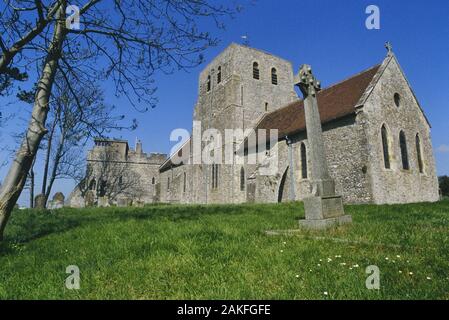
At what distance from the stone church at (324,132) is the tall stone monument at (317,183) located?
1.89 ft

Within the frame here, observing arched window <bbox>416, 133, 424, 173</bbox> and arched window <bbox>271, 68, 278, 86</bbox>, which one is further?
arched window <bbox>271, 68, 278, 86</bbox>

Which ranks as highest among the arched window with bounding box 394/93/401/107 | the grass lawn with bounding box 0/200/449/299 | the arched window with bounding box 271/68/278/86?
the arched window with bounding box 271/68/278/86

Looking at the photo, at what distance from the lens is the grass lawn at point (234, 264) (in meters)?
2.85

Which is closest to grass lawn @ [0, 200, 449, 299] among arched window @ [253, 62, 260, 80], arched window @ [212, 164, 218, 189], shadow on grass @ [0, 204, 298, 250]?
shadow on grass @ [0, 204, 298, 250]

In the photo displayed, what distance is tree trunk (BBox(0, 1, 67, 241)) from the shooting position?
5612 mm

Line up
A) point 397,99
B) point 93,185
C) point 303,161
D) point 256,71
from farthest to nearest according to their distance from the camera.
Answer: point 93,185 < point 256,71 < point 303,161 < point 397,99

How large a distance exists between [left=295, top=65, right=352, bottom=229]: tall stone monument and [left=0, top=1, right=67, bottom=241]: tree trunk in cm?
569

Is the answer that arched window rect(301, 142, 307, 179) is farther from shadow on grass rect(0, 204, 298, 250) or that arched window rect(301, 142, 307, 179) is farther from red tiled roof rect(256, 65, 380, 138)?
shadow on grass rect(0, 204, 298, 250)

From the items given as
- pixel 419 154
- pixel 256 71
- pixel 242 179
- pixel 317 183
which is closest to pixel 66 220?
pixel 317 183

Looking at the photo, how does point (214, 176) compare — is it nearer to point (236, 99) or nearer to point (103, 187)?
point (236, 99)

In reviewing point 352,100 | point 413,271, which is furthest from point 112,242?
point 352,100

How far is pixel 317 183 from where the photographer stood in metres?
6.89

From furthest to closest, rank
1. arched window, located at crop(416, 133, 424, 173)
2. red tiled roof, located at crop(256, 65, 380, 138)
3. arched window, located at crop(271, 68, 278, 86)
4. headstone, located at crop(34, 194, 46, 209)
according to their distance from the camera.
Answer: arched window, located at crop(271, 68, 278, 86)
headstone, located at crop(34, 194, 46, 209)
arched window, located at crop(416, 133, 424, 173)
red tiled roof, located at crop(256, 65, 380, 138)

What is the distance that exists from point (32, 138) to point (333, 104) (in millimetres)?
15161
